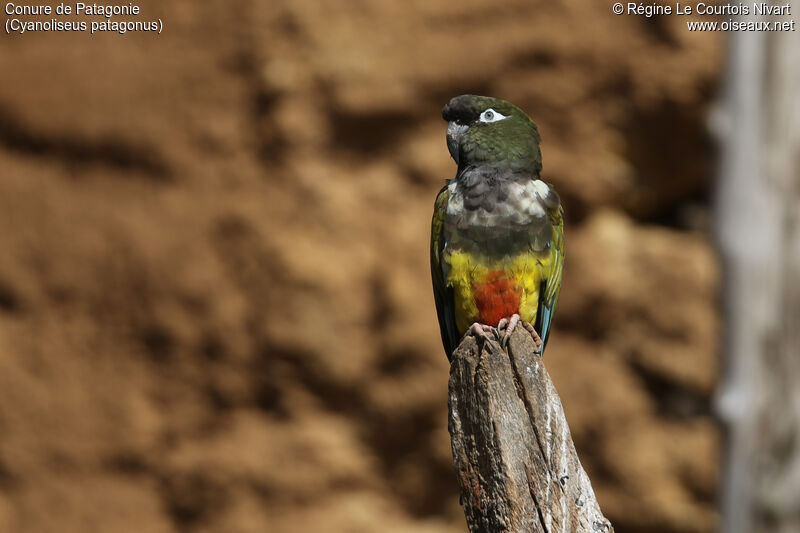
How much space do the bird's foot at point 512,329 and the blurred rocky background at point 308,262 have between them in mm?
3968

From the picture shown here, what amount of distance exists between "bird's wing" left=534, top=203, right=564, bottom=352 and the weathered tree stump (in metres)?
1.28

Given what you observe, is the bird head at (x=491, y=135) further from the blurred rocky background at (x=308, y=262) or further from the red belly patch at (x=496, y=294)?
the blurred rocky background at (x=308, y=262)

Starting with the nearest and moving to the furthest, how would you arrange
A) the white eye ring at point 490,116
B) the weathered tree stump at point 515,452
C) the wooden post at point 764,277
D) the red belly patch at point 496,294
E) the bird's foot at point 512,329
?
the weathered tree stump at point 515,452, the bird's foot at point 512,329, the wooden post at point 764,277, the red belly patch at point 496,294, the white eye ring at point 490,116

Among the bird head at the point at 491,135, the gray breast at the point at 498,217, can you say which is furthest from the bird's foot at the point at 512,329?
the bird head at the point at 491,135

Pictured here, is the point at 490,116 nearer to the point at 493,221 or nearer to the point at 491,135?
the point at 491,135

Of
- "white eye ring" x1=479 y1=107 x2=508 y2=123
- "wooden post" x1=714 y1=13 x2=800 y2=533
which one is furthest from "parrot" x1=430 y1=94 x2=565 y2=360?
"wooden post" x1=714 y1=13 x2=800 y2=533

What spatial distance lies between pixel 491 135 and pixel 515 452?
185cm

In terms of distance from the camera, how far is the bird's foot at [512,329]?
369cm

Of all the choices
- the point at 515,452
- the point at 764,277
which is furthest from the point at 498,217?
the point at 515,452

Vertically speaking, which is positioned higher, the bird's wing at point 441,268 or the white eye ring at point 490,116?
the white eye ring at point 490,116

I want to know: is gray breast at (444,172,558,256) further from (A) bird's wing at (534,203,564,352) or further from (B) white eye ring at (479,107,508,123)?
(B) white eye ring at (479,107,508,123)

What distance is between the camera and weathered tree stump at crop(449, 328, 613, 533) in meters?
3.28

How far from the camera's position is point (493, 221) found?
4621mm

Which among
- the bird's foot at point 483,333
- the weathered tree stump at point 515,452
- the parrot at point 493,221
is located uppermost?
the parrot at point 493,221
